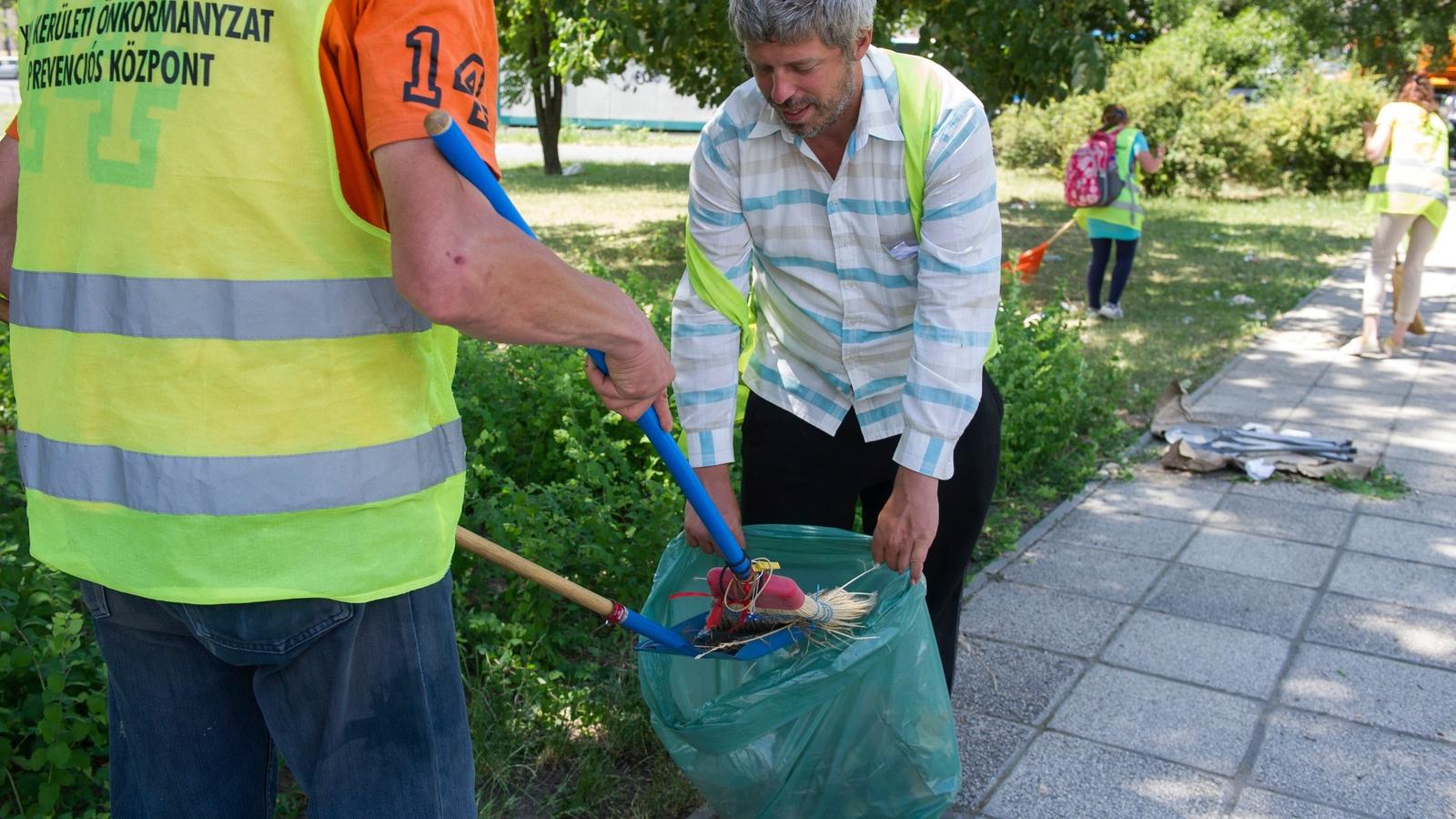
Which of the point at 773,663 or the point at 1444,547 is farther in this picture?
the point at 1444,547

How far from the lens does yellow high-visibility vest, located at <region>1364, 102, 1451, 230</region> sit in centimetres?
736

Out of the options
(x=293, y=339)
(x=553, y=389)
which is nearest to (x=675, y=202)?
(x=553, y=389)

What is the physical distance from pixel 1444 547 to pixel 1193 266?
303 inches

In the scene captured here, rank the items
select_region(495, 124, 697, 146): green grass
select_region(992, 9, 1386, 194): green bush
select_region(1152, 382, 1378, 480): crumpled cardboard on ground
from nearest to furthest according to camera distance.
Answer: select_region(1152, 382, 1378, 480): crumpled cardboard on ground, select_region(992, 9, 1386, 194): green bush, select_region(495, 124, 697, 146): green grass

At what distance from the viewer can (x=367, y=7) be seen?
1.35m

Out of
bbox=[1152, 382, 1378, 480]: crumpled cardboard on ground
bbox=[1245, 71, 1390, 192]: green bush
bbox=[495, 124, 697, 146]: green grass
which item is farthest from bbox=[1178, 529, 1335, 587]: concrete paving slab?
bbox=[495, 124, 697, 146]: green grass

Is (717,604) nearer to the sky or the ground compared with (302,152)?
nearer to the ground

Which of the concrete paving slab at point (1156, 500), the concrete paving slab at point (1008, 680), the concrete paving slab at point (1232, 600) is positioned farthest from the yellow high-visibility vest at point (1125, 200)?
the concrete paving slab at point (1008, 680)

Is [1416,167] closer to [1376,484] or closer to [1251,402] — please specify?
[1251,402]

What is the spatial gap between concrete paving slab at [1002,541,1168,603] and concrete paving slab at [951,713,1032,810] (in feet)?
3.37

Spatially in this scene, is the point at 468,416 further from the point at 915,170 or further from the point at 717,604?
the point at 915,170

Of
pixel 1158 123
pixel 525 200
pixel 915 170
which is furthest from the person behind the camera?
pixel 1158 123

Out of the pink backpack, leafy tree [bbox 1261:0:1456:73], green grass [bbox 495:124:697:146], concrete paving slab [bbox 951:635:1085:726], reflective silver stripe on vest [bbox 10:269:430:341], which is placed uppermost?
leafy tree [bbox 1261:0:1456:73]

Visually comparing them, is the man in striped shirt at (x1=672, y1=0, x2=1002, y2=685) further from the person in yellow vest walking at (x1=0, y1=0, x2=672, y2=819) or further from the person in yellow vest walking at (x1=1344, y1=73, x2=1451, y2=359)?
the person in yellow vest walking at (x1=1344, y1=73, x2=1451, y2=359)
